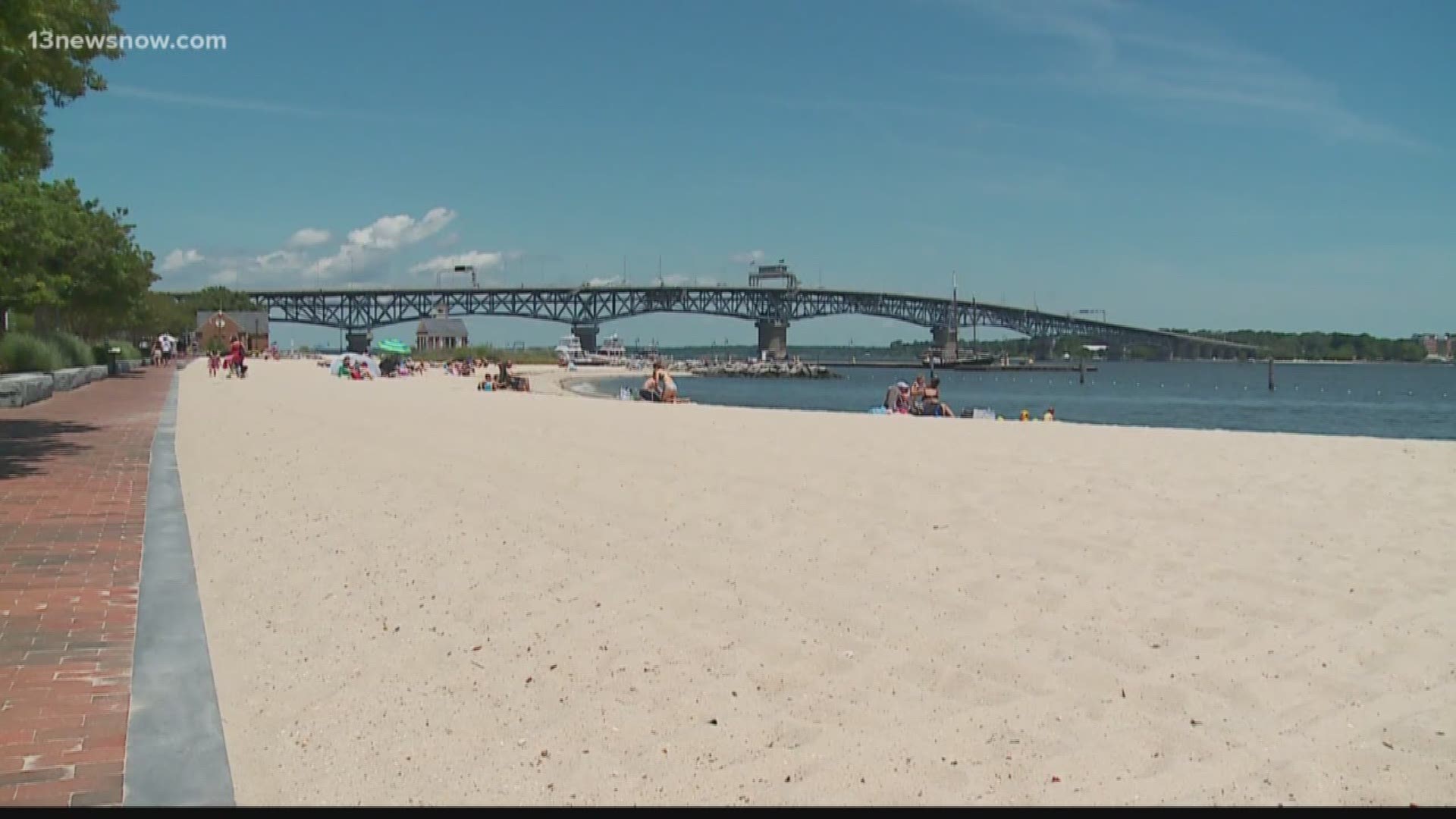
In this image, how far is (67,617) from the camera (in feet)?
18.9

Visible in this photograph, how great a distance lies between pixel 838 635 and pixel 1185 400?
6728 cm

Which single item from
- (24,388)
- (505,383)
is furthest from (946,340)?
(24,388)

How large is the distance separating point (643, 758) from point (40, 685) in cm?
265

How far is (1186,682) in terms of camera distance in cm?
483

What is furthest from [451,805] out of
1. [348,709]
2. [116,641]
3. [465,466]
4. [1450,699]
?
[465,466]

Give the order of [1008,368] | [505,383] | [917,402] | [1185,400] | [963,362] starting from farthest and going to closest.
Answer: [1008,368] < [963,362] < [1185,400] < [505,383] < [917,402]

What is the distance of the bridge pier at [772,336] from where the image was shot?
173m

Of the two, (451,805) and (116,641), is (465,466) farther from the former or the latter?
(451,805)

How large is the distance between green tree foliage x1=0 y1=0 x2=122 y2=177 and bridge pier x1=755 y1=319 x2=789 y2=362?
15895 cm

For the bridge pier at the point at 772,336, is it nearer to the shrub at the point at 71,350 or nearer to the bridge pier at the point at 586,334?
the bridge pier at the point at 586,334

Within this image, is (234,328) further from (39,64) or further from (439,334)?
(39,64)

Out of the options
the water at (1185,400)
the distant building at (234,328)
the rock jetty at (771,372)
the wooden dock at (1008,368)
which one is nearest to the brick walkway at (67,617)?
the water at (1185,400)

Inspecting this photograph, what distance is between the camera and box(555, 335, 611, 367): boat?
126 metres

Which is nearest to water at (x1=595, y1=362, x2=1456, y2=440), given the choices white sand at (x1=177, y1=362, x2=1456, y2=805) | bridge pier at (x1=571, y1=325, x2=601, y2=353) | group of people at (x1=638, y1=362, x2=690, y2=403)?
group of people at (x1=638, y1=362, x2=690, y2=403)
